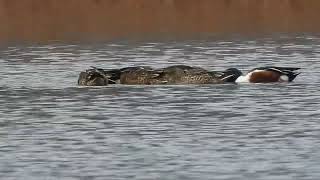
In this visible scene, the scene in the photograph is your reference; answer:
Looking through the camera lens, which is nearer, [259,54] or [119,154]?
[119,154]

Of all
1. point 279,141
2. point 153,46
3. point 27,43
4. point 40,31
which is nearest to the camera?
point 279,141

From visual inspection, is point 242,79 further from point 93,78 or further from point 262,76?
point 93,78

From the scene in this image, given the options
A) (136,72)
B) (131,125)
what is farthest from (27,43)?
(131,125)

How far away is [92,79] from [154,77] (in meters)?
0.87

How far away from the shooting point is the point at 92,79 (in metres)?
18.7

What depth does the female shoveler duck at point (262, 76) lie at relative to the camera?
60.5 feet

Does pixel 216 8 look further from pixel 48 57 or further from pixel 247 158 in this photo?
pixel 247 158

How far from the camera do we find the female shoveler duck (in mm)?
18438

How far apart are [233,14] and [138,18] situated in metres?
Result: 2.29

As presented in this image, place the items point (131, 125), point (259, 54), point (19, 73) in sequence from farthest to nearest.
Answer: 1. point (259, 54)
2. point (19, 73)
3. point (131, 125)

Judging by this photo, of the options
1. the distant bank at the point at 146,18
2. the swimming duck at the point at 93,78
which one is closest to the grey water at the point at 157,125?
the swimming duck at the point at 93,78

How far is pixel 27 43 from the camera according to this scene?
2739 centimetres

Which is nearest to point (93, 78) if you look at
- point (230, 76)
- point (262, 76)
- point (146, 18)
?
point (230, 76)

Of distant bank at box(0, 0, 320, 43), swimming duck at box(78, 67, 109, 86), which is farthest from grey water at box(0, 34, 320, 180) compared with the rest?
distant bank at box(0, 0, 320, 43)
